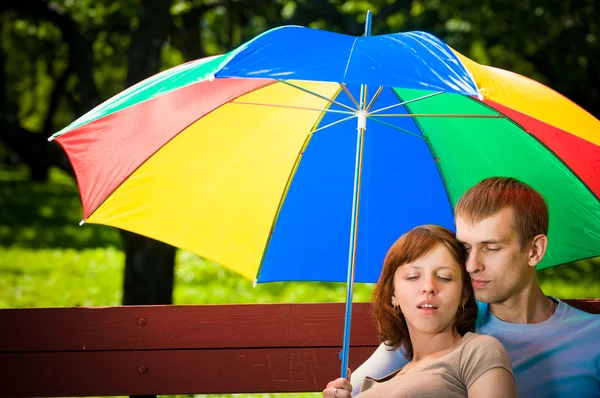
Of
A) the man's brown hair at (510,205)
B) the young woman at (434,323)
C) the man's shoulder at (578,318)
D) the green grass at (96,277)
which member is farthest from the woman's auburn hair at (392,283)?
the green grass at (96,277)

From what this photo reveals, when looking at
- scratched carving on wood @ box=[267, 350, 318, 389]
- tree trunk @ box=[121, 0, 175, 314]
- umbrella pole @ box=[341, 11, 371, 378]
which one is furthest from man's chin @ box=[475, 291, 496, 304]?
tree trunk @ box=[121, 0, 175, 314]

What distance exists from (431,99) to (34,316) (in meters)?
1.96

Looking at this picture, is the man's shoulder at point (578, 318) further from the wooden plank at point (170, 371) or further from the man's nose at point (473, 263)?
the wooden plank at point (170, 371)

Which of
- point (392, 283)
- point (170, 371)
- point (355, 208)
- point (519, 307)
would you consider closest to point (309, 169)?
point (355, 208)

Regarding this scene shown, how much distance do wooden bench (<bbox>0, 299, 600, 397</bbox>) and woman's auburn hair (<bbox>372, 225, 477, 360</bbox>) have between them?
94 centimetres

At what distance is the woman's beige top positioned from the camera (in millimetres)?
2760

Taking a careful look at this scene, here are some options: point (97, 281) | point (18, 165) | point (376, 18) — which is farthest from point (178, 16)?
point (18, 165)

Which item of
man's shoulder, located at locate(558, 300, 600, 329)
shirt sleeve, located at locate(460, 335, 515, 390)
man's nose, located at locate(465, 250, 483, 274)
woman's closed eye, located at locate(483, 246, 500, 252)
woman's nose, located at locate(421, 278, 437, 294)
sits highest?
woman's closed eye, located at locate(483, 246, 500, 252)

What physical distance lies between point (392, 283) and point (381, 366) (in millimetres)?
330

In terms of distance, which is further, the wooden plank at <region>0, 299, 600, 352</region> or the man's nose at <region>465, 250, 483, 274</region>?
the wooden plank at <region>0, 299, 600, 352</region>

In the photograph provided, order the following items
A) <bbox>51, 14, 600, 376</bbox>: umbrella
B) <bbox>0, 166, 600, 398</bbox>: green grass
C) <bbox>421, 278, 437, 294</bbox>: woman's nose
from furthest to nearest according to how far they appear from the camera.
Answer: <bbox>0, 166, 600, 398</bbox>: green grass, <bbox>51, 14, 600, 376</bbox>: umbrella, <bbox>421, 278, 437, 294</bbox>: woman's nose

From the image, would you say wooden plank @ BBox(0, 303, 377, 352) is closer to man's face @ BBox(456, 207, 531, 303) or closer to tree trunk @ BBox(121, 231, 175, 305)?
man's face @ BBox(456, 207, 531, 303)

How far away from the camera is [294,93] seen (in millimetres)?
3648

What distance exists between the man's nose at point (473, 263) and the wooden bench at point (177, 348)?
117cm
